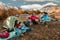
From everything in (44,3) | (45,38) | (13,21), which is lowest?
(45,38)

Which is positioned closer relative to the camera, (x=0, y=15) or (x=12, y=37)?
(x=12, y=37)

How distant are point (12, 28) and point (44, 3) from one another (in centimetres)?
68

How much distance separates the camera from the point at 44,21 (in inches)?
134

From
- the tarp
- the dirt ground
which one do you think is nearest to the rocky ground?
the dirt ground

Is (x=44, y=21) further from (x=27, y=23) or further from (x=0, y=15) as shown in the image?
(x=0, y=15)

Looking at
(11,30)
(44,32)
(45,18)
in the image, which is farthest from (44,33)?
(11,30)

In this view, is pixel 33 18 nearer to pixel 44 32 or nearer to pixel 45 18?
pixel 45 18

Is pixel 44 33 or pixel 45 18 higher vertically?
pixel 45 18

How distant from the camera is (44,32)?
10.8ft

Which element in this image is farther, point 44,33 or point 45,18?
point 45,18

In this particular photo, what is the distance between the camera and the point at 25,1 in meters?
3.55

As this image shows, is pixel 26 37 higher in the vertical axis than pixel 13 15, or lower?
lower

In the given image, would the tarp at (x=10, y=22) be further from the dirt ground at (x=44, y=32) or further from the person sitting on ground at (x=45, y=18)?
the person sitting on ground at (x=45, y=18)

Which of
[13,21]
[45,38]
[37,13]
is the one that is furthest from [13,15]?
[45,38]
